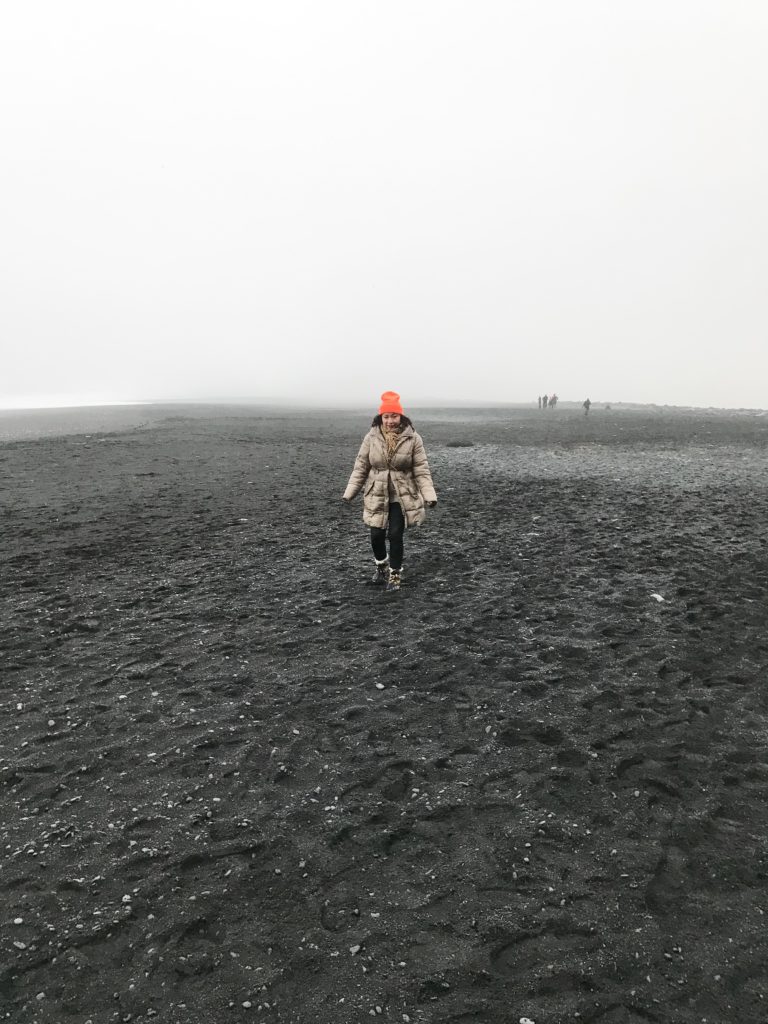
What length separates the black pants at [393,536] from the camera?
9.78 meters

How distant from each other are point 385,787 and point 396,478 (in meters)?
5.52

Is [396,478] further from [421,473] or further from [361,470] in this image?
[361,470]

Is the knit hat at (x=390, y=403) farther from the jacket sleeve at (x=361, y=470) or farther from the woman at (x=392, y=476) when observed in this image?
the jacket sleeve at (x=361, y=470)

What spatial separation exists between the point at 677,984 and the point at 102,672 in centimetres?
674

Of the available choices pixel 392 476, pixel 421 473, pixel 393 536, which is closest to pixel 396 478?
pixel 392 476

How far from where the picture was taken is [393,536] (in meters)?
9.84

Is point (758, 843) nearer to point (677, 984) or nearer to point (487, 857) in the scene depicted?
point (677, 984)

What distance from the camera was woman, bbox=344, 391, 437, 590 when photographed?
9.38 meters

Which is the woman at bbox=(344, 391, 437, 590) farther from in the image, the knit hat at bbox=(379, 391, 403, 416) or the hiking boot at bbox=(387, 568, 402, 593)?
the hiking boot at bbox=(387, 568, 402, 593)

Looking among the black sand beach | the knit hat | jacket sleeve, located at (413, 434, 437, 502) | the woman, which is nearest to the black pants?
the woman

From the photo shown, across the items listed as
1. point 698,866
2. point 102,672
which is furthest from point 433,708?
point 102,672

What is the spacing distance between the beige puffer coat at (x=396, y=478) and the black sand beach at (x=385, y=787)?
1.55 metres

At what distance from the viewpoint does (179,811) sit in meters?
4.74

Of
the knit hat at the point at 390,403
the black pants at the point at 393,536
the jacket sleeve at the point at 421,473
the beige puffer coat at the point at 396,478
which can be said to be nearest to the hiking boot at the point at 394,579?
the black pants at the point at 393,536
